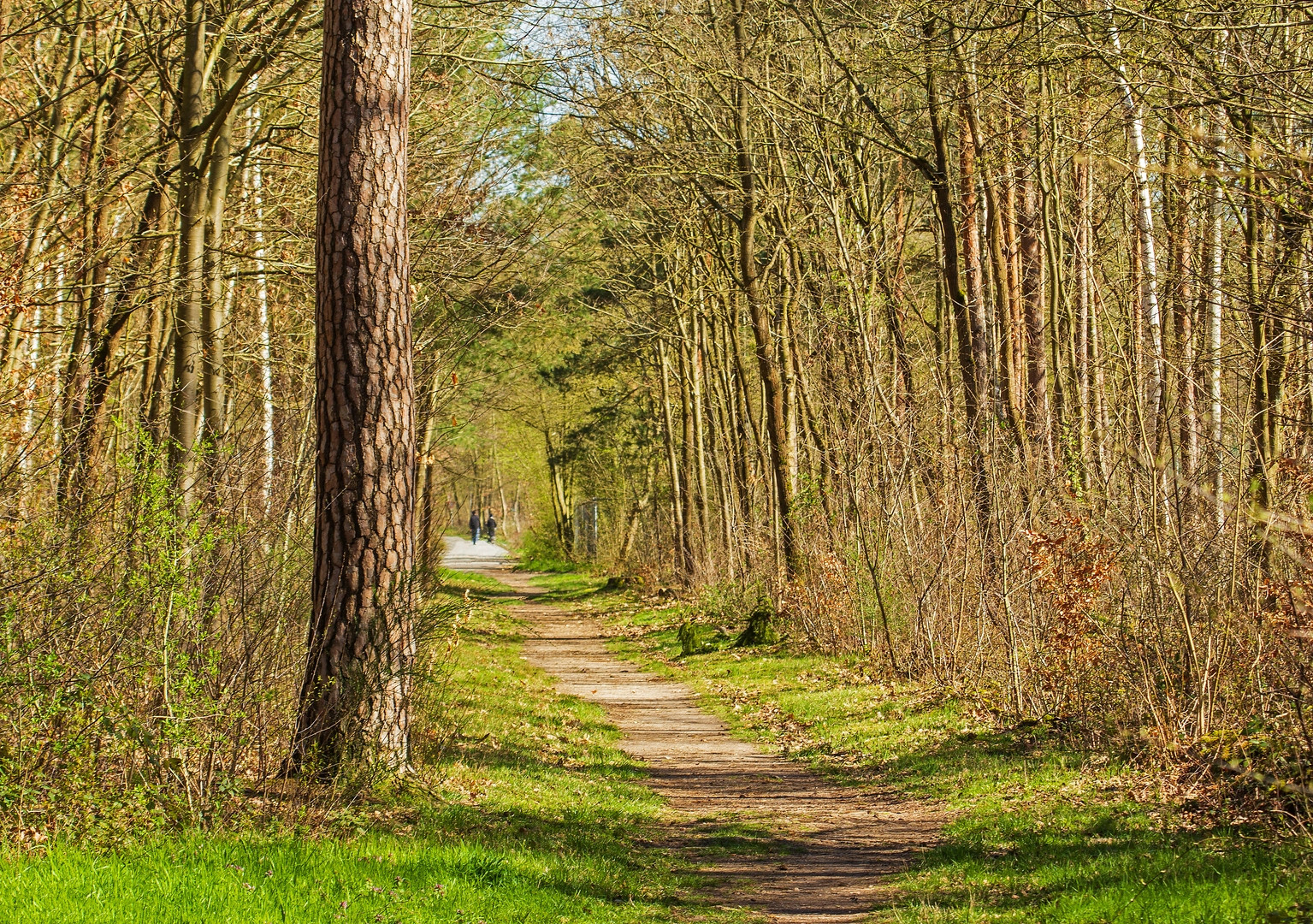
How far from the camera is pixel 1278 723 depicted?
6.36m

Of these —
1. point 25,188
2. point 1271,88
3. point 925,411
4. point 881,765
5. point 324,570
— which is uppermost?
point 25,188

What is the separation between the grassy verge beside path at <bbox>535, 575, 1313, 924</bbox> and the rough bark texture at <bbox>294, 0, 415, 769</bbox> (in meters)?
3.38

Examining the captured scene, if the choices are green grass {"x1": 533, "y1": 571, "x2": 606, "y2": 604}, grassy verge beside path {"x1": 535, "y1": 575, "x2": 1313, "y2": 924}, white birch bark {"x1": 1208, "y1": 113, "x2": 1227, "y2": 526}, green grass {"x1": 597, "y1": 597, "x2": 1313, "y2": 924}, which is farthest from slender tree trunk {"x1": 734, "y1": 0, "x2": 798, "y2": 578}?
green grass {"x1": 533, "y1": 571, "x2": 606, "y2": 604}

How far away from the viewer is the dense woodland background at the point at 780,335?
612cm

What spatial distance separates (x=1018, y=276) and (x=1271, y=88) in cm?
1026

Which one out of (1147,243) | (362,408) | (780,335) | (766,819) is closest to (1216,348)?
(1147,243)

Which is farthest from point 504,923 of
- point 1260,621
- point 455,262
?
point 455,262

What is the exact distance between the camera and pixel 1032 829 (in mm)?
6863

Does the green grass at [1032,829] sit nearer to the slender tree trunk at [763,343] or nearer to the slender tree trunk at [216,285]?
the slender tree trunk at [763,343]

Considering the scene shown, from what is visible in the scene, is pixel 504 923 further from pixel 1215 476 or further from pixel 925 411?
pixel 925 411

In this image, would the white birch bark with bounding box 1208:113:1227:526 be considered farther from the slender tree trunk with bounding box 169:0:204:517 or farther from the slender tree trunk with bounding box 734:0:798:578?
the slender tree trunk with bounding box 734:0:798:578

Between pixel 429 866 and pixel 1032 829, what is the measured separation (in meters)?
3.69

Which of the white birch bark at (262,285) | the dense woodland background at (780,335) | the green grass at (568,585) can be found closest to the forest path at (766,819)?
the dense woodland background at (780,335)

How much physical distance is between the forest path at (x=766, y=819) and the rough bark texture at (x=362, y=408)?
2.37 meters
